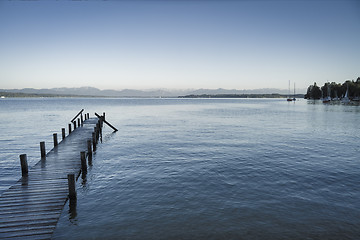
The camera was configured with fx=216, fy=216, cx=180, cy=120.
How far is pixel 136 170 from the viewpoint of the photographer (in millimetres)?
16844

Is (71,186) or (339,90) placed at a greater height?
(339,90)

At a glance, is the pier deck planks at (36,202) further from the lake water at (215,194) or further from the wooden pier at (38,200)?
the lake water at (215,194)

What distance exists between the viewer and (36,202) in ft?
33.1

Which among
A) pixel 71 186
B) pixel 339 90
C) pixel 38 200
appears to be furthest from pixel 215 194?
pixel 339 90

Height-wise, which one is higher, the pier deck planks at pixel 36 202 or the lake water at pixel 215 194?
the pier deck planks at pixel 36 202

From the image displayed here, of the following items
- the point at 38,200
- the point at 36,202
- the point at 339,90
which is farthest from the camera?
the point at 339,90

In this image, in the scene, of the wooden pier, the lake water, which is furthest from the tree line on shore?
the wooden pier

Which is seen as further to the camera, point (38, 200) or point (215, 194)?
point (215, 194)

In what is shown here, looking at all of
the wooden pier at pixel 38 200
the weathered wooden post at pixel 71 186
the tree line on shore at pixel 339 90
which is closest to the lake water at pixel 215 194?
the weathered wooden post at pixel 71 186

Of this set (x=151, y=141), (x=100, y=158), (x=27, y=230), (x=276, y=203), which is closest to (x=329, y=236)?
(x=276, y=203)

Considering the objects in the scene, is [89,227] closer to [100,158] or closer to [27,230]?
[27,230]

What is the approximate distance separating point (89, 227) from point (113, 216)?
1.18 m

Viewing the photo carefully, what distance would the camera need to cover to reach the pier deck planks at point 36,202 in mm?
8141

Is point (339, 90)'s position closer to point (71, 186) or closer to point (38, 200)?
point (71, 186)
